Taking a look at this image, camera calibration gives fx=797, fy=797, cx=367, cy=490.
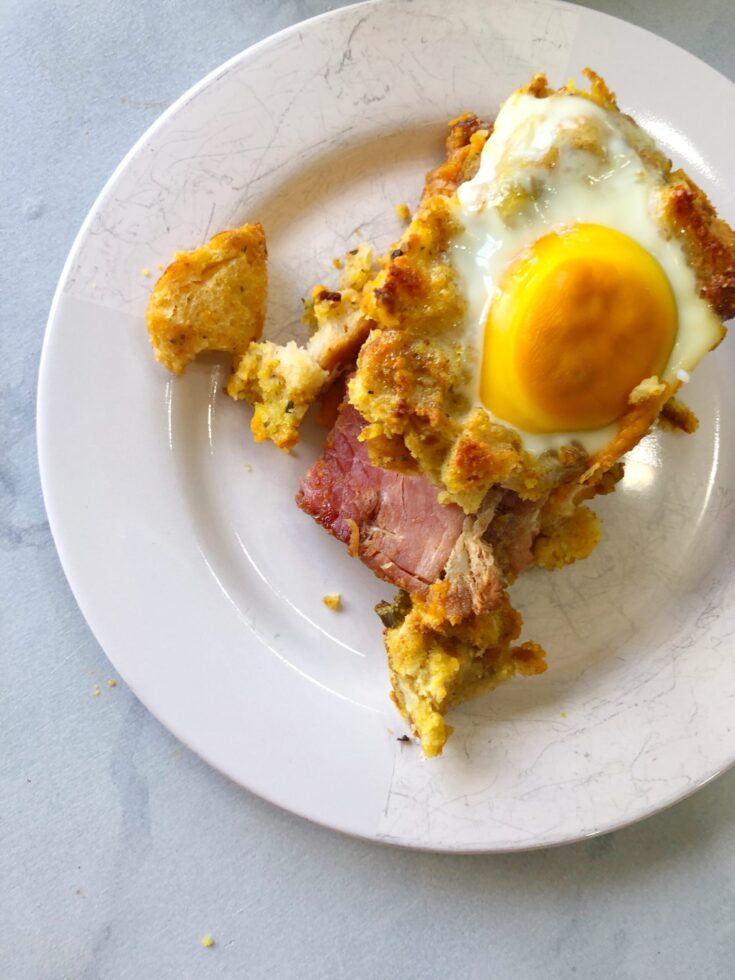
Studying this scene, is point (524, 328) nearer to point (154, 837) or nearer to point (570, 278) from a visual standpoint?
point (570, 278)

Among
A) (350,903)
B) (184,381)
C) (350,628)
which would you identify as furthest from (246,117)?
(350,903)

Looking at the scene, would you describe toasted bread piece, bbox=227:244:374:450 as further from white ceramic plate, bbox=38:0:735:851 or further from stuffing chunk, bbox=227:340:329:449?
white ceramic plate, bbox=38:0:735:851

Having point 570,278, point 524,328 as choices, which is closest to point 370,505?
point 524,328

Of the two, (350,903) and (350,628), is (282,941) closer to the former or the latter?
(350,903)

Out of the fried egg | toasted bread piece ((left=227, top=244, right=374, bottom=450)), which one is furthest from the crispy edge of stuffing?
toasted bread piece ((left=227, top=244, right=374, bottom=450))

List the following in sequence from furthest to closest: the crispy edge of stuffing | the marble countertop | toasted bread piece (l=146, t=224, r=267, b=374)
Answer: the marble countertop, toasted bread piece (l=146, t=224, r=267, b=374), the crispy edge of stuffing

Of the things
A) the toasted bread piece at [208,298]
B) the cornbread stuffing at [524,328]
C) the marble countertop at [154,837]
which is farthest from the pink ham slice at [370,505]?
the marble countertop at [154,837]
